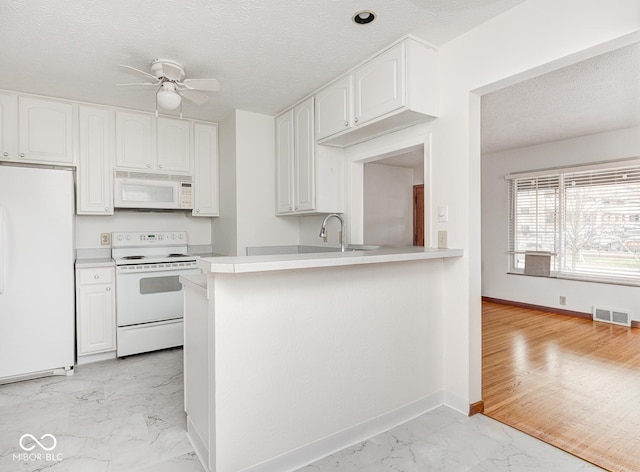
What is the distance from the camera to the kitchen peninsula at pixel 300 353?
1.52 metres

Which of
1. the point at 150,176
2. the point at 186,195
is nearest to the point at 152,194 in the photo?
the point at 150,176

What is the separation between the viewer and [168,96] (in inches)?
96.7

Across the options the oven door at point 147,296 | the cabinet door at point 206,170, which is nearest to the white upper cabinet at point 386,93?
the cabinet door at point 206,170

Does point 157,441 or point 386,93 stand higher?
point 386,93

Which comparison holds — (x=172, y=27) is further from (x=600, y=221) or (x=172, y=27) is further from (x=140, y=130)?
(x=600, y=221)

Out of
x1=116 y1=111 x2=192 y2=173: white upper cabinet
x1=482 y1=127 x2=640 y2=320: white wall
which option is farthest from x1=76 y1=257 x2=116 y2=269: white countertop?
x1=482 y1=127 x2=640 y2=320: white wall

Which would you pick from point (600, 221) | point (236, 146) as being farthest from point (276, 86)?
point (600, 221)

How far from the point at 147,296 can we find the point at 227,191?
1.31m

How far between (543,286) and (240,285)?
5099 mm

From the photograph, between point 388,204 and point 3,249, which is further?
point 388,204

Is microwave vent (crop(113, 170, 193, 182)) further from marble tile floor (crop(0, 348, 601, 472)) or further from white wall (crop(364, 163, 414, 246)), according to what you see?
white wall (crop(364, 163, 414, 246))

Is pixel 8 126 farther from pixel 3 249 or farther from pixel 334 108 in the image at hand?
pixel 334 108

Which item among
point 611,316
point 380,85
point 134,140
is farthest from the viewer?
point 611,316

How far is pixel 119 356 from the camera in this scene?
10.6 ft
